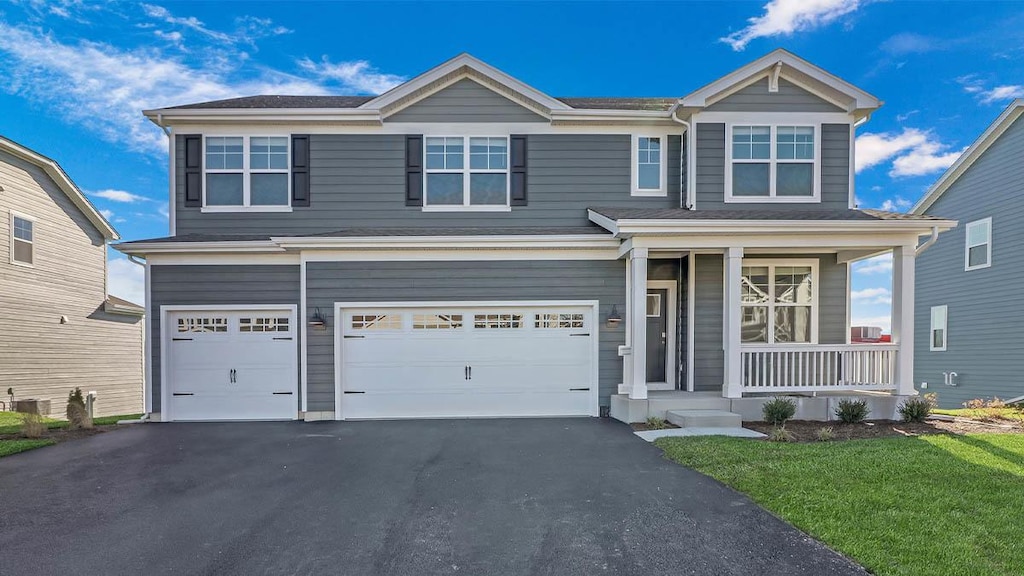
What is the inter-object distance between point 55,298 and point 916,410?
18.9 metres

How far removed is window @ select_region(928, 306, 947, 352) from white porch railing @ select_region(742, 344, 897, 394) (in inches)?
309

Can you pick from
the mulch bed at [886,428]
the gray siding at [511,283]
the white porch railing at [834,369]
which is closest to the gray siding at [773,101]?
the gray siding at [511,283]

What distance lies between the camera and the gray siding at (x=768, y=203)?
880 cm

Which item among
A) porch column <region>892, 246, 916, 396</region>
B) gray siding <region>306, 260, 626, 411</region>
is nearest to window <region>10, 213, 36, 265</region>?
gray siding <region>306, 260, 626, 411</region>

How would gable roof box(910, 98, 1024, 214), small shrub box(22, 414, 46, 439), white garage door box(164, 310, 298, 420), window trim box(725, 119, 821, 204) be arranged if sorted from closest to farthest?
small shrub box(22, 414, 46, 439), white garage door box(164, 310, 298, 420), window trim box(725, 119, 821, 204), gable roof box(910, 98, 1024, 214)

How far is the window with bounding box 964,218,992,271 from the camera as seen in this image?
11.8 metres

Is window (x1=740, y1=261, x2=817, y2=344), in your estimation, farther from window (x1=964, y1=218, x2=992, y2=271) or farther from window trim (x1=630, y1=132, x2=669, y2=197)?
window (x1=964, y1=218, x2=992, y2=271)

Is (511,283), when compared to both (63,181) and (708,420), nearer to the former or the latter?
(708,420)

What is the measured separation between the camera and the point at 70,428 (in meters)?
7.71

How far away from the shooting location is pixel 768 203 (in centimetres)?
881

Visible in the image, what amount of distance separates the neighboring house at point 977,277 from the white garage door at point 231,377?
53.1 ft

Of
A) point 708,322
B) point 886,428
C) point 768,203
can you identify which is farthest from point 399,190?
point 886,428

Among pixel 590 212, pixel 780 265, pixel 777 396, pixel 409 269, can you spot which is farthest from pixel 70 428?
pixel 780 265

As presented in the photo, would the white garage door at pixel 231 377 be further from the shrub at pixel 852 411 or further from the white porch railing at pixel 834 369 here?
the shrub at pixel 852 411
